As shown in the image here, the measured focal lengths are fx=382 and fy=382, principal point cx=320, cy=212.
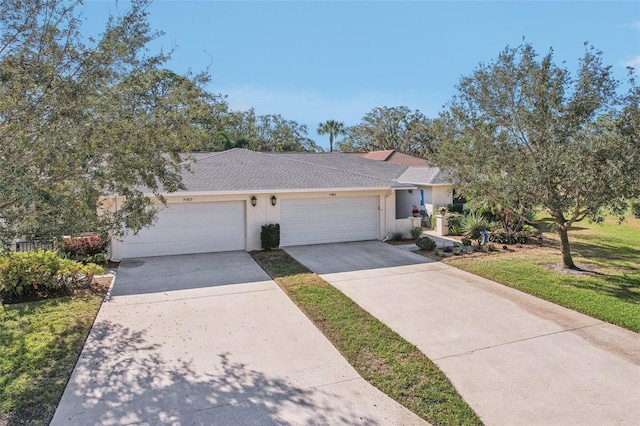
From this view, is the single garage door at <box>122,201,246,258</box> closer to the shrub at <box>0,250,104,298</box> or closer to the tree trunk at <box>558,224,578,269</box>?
the shrub at <box>0,250,104,298</box>

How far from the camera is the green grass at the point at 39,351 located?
14.7 ft

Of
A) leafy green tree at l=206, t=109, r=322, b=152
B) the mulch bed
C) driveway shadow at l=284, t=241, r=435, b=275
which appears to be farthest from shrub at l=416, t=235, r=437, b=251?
leafy green tree at l=206, t=109, r=322, b=152

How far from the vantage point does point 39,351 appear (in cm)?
583

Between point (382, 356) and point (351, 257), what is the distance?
688 centimetres

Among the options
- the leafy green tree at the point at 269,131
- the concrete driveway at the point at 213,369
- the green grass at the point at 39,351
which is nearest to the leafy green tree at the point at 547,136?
the concrete driveway at the point at 213,369

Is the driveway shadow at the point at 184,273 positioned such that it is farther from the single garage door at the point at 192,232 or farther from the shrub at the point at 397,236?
the shrub at the point at 397,236

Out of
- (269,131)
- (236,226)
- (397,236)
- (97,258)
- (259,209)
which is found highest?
(269,131)

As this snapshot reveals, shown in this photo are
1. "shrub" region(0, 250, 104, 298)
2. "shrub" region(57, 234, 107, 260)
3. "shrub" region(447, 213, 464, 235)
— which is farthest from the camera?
"shrub" region(447, 213, 464, 235)

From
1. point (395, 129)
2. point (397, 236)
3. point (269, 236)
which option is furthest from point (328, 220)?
point (395, 129)

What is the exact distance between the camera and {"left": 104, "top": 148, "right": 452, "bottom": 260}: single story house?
42.4 feet

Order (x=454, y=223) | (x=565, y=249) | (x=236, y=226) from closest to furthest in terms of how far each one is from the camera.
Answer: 1. (x=565, y=249)
2. (x=236, y=226)
3. (x=454, y=223)

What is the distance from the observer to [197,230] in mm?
13281

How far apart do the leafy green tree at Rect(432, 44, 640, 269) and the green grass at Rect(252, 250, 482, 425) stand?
5254mm

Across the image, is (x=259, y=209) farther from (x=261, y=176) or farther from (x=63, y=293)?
(x=63, y=293)
